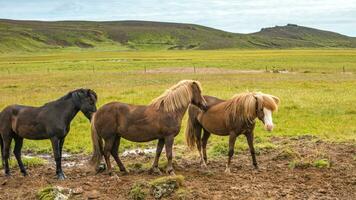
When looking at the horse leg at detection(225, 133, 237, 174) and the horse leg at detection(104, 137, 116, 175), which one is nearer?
the horse leg at detection(104, 137, 116, 175)

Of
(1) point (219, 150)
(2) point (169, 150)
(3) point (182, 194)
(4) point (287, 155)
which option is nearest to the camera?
(3) point (182, 194)

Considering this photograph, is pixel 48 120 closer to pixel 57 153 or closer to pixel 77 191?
pixel 57 153

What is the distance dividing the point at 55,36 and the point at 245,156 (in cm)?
17515

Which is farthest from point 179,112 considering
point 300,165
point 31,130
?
point 31,130

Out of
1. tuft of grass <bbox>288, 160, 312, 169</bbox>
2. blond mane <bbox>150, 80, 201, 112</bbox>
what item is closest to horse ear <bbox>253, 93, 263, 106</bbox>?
blond mane <bbox>150, 80, 201, 112</bbox>

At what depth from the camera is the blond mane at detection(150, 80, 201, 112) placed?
9.59m

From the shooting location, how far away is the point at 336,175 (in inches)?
364

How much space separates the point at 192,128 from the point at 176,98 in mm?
1645

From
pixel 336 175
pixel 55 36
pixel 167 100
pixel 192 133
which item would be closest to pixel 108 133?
pixel 167 100

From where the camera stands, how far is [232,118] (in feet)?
33.3

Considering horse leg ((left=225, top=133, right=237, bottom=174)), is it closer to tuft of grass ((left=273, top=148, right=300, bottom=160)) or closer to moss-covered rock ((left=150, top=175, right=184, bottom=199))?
Answer: tuft of grass ((left=273, top=148, right=300, bottom=160))

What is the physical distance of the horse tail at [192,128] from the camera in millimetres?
11070

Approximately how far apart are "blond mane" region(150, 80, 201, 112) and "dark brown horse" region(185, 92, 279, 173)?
0.97m

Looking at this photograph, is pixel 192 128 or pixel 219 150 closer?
pixel 192 128
